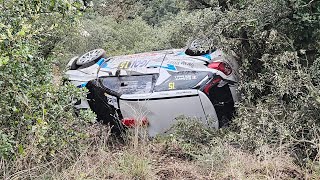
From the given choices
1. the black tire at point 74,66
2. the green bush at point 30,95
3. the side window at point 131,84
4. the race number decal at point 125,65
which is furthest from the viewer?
the black tire at point 74,66

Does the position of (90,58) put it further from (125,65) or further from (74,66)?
(125,65)

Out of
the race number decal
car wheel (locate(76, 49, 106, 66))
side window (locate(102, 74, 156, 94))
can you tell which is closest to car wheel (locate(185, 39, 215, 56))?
side window (locate(102, 74, 156, 94))

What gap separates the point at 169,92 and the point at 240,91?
1.14m

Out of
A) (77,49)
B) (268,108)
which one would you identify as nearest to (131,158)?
(268,108)

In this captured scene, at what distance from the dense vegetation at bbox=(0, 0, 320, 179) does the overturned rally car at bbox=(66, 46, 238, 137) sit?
0.45 m

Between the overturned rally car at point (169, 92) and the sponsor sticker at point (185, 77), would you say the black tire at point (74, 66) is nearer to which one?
the overturned rally car at point (169, 92)

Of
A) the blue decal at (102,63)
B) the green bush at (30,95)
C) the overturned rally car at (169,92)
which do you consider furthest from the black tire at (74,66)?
the green bush at (30,95)

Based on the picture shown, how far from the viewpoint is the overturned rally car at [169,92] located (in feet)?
23.0

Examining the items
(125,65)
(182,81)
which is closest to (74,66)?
(125,65)

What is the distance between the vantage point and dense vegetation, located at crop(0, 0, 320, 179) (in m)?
3.93

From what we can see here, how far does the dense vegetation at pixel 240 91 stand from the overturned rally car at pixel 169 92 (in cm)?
45

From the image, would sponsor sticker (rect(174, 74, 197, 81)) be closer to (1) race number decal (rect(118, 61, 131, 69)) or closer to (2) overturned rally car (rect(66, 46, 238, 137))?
(2) overturned rally car (rect(66, 46, 238, 137))

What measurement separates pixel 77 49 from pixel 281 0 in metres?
12.3

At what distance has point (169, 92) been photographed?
23.2 feet
